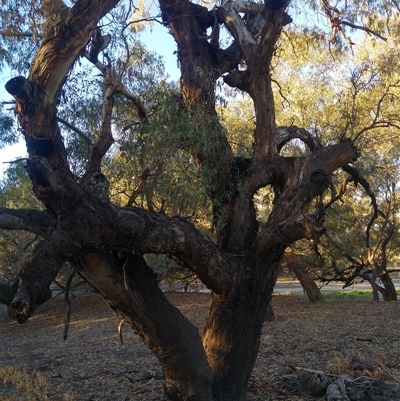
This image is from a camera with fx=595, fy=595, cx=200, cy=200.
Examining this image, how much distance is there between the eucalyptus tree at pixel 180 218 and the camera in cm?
527

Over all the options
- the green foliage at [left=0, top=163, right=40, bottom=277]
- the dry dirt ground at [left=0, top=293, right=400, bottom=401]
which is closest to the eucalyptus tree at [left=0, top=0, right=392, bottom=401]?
the dry dirt ground at [left=0, top=293, right=400, bottom=401]

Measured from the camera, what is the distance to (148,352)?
10906 millimetres

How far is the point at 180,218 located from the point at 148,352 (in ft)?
17.7

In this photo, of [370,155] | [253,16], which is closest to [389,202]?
[370,155]

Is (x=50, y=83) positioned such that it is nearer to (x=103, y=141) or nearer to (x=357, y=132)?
(x=103, y=141)

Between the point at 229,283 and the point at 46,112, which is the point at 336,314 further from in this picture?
the point at 46,112

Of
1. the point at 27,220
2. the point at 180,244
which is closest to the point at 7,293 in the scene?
the point at 27,220

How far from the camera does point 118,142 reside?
24.7 feet

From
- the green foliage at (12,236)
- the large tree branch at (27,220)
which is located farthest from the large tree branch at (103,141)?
the green foliage at (12,236)

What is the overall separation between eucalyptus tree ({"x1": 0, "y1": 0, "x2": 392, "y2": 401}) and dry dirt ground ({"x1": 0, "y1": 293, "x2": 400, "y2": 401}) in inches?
51.2

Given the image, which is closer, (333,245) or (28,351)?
(28,351)

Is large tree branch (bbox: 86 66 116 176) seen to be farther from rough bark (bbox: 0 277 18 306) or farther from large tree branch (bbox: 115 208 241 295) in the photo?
rough bark (bbox: 0 277 18 306)

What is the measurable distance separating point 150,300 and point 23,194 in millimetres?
11972

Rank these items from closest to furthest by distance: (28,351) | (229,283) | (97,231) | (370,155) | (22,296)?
1. (22,296)
2. (97,231)
3. (229,283)
4. (28,351)
5. (370,155)
